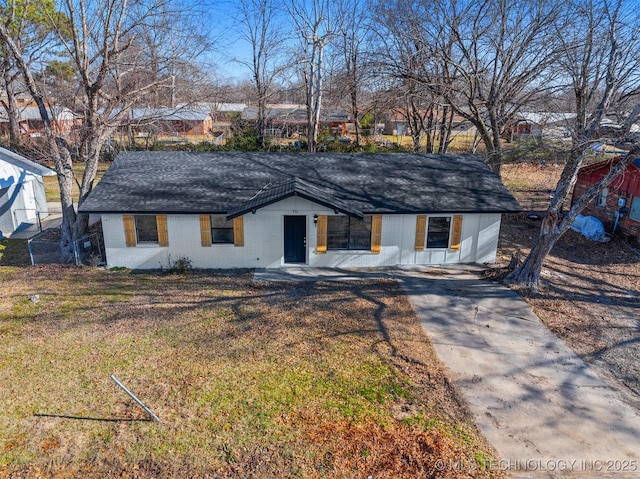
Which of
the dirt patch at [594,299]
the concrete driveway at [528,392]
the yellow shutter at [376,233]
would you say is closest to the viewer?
the concrete driveway at [528,392]

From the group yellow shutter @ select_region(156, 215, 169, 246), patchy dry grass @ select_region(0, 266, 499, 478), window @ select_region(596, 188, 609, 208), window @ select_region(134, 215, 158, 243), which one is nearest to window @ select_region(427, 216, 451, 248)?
patchy dry grass @ select_region(0, 266, 499, 478)

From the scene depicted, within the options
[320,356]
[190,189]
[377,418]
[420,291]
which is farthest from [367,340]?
[190,189]

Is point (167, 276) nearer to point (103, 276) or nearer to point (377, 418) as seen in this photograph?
point (103, 276)

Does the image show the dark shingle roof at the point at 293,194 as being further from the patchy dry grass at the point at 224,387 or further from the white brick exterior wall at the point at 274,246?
the patchy dry grass at the point at 224,387

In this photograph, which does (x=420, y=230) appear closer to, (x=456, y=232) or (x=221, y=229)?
(x=456, y=232)

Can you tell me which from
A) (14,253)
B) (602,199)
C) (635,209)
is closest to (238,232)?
(14,253)

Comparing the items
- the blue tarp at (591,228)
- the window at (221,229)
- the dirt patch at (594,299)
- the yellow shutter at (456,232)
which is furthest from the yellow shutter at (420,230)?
the blue tarp at (591,228)

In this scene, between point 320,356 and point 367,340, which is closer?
point 320,356
